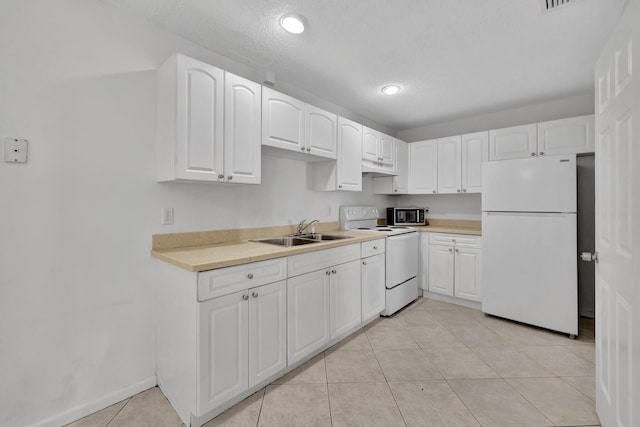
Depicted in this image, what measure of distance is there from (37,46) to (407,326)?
3377 mm

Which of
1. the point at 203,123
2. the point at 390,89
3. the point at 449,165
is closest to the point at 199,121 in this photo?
the point at 203,123

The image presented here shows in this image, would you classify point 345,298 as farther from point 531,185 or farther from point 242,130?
point 531,185

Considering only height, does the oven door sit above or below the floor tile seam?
above

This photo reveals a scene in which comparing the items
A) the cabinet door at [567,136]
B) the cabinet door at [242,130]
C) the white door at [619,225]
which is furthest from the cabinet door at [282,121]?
the cabinet door at [567,136]

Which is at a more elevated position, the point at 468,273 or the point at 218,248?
the point at 218,248

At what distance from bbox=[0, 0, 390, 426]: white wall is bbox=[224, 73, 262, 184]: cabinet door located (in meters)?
0.42

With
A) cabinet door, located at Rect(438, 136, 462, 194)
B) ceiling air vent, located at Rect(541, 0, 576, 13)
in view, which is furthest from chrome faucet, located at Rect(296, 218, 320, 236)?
ceiling air vent, located at Rect(541, 0, 576, 13)

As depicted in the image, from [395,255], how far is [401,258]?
0.15m

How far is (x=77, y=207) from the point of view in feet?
5.25

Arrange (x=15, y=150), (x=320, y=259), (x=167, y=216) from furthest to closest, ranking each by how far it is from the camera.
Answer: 1. (x=320, y=259)
2. (x=167, y=216)
3. (x=15, y=150)

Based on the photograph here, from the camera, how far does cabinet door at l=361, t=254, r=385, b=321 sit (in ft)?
8.81

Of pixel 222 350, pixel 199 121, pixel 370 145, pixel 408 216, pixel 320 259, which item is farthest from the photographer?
pixel 408 216

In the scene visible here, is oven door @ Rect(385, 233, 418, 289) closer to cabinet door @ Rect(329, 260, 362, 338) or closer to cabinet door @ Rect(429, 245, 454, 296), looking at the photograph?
cabinet door @ Rect(429, 245, 454, 296)

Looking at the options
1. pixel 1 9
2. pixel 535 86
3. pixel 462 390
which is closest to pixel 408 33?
pixel 535 86
